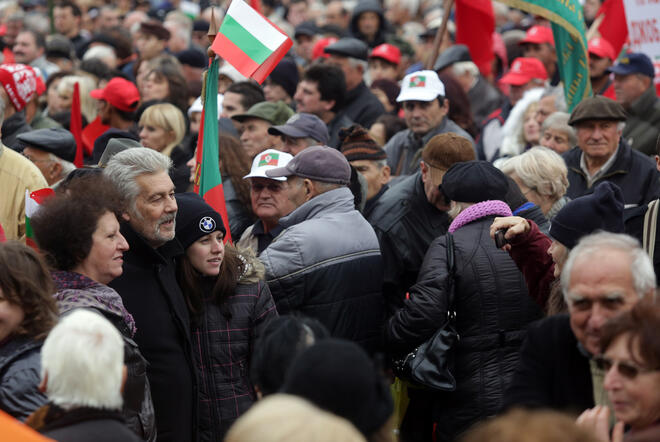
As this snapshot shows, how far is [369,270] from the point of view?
17.0 ft

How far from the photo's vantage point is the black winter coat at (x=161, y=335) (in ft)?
14.5

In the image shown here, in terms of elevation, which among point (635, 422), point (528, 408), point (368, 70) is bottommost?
point (368, 70)

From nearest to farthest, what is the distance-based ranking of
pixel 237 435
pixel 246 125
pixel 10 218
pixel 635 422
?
pixel 237 435
pixel 635 422
pixel 10 218
pixel 246 125

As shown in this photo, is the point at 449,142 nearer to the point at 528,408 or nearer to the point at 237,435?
the point at 528,408

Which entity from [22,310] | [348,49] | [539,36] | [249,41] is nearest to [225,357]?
[22,310]

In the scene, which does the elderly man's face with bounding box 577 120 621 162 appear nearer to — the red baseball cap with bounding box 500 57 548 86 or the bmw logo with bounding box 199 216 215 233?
the red baseball cap with bounding box 500 57 548 86

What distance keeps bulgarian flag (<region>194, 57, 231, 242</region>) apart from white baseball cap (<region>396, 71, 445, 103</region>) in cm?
225

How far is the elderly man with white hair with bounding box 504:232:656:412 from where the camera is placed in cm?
321

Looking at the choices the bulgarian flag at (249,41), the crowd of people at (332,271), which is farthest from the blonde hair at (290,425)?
the bulgarian flag at (249,41)

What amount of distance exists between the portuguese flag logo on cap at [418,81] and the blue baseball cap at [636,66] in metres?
1.75

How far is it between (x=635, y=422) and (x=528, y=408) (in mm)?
452

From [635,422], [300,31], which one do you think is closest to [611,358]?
[635,422]

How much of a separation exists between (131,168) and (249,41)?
5.14 ft

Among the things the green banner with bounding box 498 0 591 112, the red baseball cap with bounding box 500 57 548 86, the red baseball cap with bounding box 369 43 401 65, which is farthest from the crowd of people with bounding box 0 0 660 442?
the red baseball cap with bounding box 369 43 401 65
